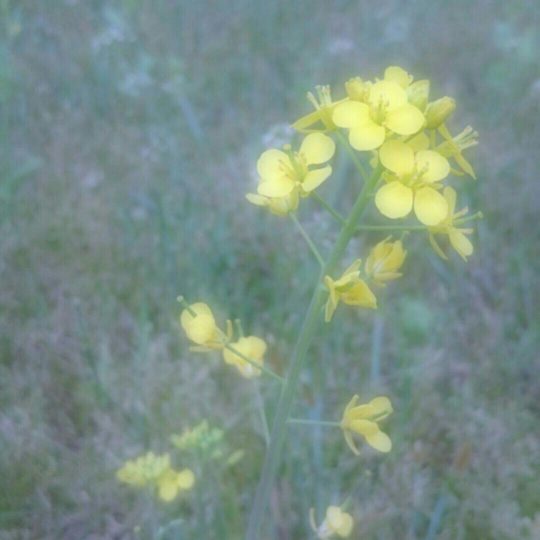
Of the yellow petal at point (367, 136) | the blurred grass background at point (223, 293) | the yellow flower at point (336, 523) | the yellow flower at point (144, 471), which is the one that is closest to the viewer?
the yellow petal at point (367, 136)

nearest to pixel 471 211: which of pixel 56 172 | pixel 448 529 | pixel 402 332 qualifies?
pixel 402 332

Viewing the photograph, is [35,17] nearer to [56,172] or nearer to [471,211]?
[56,172]

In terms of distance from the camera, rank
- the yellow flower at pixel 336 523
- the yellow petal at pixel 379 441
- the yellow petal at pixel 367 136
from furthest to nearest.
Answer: the yellow flower at pixel 336 523 < the yellow petal at pixel 379 441 < the yellow petal at pixel 367 136

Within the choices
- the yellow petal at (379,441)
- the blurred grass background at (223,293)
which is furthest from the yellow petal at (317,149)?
the blurred grass background at (223,293)

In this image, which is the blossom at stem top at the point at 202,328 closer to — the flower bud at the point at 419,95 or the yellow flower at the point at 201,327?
the yellow flower at the point at 201,327

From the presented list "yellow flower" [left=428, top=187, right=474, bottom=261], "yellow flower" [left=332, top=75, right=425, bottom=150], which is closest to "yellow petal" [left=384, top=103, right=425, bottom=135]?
"yellow flower" [left=332, top=75, right=425, bottom=150]

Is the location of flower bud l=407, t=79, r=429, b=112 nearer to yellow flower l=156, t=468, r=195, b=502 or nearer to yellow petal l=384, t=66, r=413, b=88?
yellow petal l=384, t=66, r=413, b=88

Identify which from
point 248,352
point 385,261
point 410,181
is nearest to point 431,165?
point 410,181

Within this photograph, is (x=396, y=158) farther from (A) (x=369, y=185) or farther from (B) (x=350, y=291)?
(B) (x=350, y=291)
